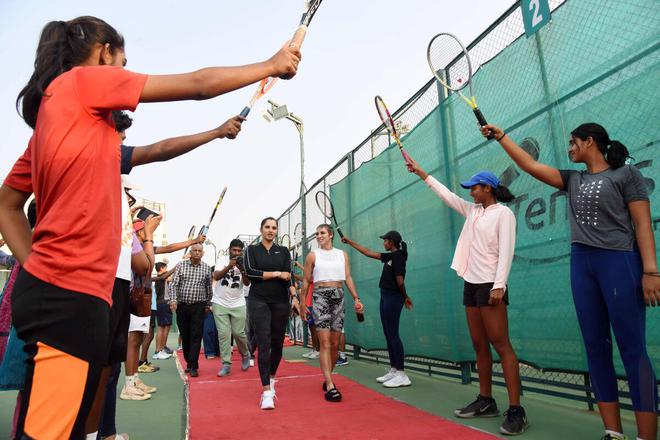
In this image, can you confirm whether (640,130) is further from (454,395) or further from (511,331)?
(454,395)

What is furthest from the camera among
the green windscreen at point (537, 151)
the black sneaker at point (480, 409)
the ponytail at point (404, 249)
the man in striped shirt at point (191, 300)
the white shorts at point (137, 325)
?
the man in striped shirt at point (191, 300)

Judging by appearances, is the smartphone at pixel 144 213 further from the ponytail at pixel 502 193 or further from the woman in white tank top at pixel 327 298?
the ponytail at pixel 502 193

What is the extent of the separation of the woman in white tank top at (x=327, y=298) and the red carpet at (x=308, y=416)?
0.37 metres

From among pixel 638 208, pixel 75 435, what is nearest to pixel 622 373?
pixel 638 208

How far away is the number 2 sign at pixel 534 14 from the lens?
3895mm

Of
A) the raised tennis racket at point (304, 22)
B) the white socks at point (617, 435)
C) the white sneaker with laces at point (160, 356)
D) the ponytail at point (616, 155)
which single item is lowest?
the white sneaker with laces at point (160, 356)

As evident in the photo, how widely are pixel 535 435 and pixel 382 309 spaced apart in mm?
2668

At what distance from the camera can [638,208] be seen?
2654mm

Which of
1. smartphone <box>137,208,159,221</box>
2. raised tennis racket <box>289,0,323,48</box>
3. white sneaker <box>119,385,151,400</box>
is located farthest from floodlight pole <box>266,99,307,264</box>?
raised tennis racket <box>289,0,323,48</box>

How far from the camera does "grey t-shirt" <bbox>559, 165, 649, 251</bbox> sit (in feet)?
8.85

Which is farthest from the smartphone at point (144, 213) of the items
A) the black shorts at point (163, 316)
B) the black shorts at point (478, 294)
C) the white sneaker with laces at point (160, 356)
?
the white sneaker with laces at point (160, 356)

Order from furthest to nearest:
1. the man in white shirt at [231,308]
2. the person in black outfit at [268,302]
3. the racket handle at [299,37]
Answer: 1. the man in white shirt at [231,308]
2. the person in black outfit at [268,302]
3. the racket handle at [299,37]

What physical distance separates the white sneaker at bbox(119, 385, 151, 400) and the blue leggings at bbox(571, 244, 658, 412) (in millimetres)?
4161

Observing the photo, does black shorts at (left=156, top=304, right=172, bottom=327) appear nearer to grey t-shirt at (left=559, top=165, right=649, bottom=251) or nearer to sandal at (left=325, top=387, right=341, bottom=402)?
sandal at (left=325, top=387, right=341, bottom=402)
